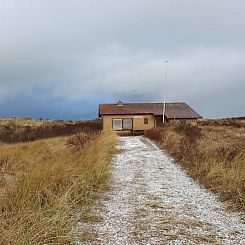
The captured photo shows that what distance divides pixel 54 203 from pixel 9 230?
1.67 meters

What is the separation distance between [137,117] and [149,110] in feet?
5.76

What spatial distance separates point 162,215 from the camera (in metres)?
6.11

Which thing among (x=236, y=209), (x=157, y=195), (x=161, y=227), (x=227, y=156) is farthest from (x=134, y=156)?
(x=161, y=227)

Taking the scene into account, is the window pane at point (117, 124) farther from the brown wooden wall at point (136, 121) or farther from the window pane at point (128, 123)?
the window pane at point (128, 123)

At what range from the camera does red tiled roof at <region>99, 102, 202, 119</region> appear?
3662cm

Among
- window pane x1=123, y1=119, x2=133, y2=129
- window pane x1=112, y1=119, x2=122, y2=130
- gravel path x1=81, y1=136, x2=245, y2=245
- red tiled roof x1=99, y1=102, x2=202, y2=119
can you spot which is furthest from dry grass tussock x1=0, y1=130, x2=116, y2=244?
red tiled roof x1=99, y1=102, x2=202, y2=119

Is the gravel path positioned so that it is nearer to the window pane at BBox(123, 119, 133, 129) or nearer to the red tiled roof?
the window pane at BBox(123, 119, 133, 129)

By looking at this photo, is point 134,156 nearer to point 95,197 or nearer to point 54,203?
point 95,197

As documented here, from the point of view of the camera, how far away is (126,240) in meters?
4.83

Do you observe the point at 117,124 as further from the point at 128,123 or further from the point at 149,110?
the point at 149,110

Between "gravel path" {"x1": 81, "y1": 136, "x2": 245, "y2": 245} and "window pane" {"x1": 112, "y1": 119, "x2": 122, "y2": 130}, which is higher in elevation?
"window pane" {"x1": 112, "y1": 119, "x2": 122, "y2": 130}

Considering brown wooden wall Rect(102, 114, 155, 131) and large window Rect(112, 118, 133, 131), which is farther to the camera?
large window Rect(112, 118, 133, 131)

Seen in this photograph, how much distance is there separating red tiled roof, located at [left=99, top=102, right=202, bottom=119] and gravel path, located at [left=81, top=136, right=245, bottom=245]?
86.8 feet

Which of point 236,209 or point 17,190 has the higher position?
point 17,190
